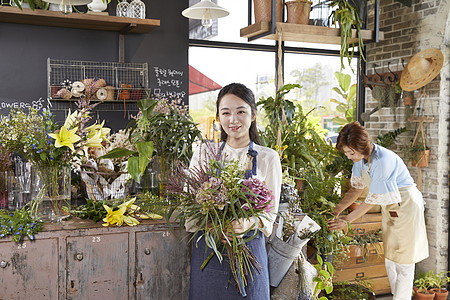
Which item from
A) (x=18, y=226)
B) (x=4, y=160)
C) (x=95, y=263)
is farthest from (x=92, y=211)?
(x=4, y=160)

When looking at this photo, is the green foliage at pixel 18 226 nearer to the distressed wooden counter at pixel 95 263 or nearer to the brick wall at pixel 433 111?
the distressed wooden counter at pixel 95 263

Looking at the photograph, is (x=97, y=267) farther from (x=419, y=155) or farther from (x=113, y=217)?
(x=419, y=155)

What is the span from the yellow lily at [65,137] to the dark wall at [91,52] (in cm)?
168

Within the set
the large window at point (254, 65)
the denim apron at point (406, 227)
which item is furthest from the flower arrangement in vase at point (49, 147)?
the denim apron at point (406, 227)

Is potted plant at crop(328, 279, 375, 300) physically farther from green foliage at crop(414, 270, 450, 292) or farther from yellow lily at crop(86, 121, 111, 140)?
yellow lily at crop(86, 121, 111, 140)

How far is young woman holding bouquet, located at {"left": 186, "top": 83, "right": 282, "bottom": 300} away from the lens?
7.93 feet

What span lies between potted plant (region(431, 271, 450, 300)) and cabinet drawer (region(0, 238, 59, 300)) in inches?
139

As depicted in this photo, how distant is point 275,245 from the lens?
293 centimetres

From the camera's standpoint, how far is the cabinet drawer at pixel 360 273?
429 cm

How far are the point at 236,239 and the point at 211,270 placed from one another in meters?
0.26

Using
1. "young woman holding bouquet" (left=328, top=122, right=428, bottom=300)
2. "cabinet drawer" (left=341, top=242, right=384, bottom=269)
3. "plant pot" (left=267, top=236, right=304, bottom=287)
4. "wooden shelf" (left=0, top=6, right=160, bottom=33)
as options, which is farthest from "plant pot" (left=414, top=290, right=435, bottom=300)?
"wooden shelf" (left=0, top=6, right=160, bottom=33)

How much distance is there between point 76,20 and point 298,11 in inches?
78.5

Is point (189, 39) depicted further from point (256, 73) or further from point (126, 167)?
point (126, 167)

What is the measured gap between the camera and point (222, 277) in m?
2.43
